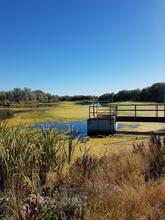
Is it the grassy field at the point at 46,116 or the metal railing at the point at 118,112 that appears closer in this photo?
the metal railing at the point at 118,112

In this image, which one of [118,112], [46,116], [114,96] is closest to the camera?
[46,116]

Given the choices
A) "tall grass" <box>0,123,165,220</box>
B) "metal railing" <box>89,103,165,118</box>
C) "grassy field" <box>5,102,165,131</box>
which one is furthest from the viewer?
"grassy field" <box>5,102,165,131</box>

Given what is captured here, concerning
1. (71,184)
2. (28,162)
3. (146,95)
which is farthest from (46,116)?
(146,95)

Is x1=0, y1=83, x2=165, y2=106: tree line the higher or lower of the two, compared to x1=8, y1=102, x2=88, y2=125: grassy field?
higher

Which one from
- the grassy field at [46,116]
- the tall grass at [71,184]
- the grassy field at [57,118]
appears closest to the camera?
the tall grass at [71,184]

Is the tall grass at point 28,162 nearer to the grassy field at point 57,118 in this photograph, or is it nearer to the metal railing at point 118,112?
the grassy field at point 57,118

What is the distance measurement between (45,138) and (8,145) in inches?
32.6

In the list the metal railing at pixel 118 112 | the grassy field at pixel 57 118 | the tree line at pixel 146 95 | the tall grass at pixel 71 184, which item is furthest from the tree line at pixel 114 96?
the tall grass at pixel 71 184

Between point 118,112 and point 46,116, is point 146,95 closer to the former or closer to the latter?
point 118,112

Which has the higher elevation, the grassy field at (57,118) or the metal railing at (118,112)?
the metal railing at (118,112)

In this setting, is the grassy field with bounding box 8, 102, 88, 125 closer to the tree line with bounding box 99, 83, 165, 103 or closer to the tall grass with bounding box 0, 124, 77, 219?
the tall grass with bounding box 0, 124, 77, 219

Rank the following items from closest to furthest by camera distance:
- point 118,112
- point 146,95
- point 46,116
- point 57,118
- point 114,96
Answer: point 57,118, point 46,116, point 118,112, point 146,95, point 114,96

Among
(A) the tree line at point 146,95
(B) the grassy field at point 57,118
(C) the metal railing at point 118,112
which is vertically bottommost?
(B) the grassy field at point 57,118

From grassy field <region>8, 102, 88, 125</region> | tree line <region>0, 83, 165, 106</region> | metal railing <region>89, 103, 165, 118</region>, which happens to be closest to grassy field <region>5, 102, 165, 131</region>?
grassy field <region>8, 102, 88, 125</region>
